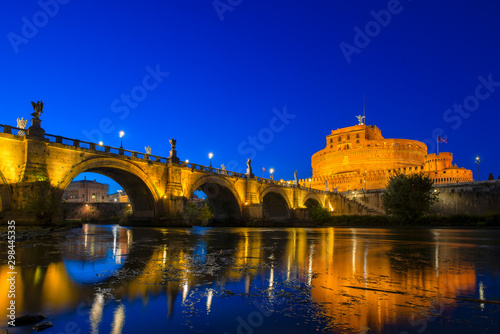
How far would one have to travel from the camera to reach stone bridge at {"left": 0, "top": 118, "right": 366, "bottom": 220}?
71.4 feet

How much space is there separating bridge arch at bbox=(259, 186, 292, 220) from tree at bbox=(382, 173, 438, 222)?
2280cm

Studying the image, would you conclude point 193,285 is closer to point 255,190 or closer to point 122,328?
point 122,328

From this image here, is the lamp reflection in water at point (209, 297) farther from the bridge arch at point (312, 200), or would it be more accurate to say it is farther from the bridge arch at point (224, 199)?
the bridge arch at point (312, 200)

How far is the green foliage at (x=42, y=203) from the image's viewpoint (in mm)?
20172

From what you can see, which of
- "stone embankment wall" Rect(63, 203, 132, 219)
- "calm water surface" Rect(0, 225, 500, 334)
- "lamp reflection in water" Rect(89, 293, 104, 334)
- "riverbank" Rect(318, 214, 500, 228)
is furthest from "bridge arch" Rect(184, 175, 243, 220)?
"lamp reflection in water" Rect(89, 293, 104, 334)

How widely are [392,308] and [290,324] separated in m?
1.44

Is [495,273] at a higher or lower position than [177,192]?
lower

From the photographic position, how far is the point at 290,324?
3.39 meters

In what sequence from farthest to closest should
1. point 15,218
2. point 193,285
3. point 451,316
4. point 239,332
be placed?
point 15,218 < point 193,285 < point 451,316 < point 239,332

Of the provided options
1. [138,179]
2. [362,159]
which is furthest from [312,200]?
[138,179]

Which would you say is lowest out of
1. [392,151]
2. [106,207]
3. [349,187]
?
[106,207]

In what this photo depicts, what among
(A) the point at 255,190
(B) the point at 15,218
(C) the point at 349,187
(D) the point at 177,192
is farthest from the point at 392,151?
(B) the point at 15,218

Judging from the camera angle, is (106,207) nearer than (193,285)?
No

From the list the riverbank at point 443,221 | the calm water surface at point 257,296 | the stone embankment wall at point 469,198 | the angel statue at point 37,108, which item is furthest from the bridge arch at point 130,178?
the stone embankment wall at point 469,198
